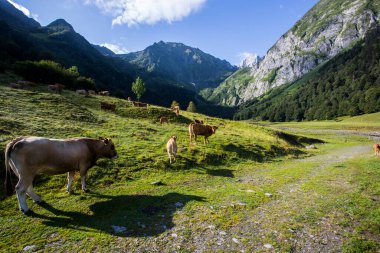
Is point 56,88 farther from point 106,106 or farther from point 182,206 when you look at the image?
point 182,206

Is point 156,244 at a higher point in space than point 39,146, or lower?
lower

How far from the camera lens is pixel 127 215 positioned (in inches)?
428

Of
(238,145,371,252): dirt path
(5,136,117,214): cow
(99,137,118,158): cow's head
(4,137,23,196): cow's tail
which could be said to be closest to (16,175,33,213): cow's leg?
(5,136,117,214): cow

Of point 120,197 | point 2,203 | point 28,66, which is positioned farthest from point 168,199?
point 28,66

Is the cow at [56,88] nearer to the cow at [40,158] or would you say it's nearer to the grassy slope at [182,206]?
the grassy slope at [182,206]

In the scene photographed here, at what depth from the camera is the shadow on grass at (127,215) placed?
31.9ft

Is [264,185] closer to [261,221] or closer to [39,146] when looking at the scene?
[261,221]

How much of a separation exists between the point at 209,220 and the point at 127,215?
363 centimetres

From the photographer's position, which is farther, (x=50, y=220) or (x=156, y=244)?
(x=50, y=220)

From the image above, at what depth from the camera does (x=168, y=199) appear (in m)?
13.0

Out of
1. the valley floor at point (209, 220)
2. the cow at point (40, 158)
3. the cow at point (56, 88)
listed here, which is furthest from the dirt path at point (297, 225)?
the cow at point (56, 88)

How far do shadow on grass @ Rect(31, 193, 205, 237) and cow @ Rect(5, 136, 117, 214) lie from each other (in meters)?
1.40

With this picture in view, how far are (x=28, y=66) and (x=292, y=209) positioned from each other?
7986 cm

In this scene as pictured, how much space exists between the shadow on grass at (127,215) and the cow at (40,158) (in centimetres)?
140
